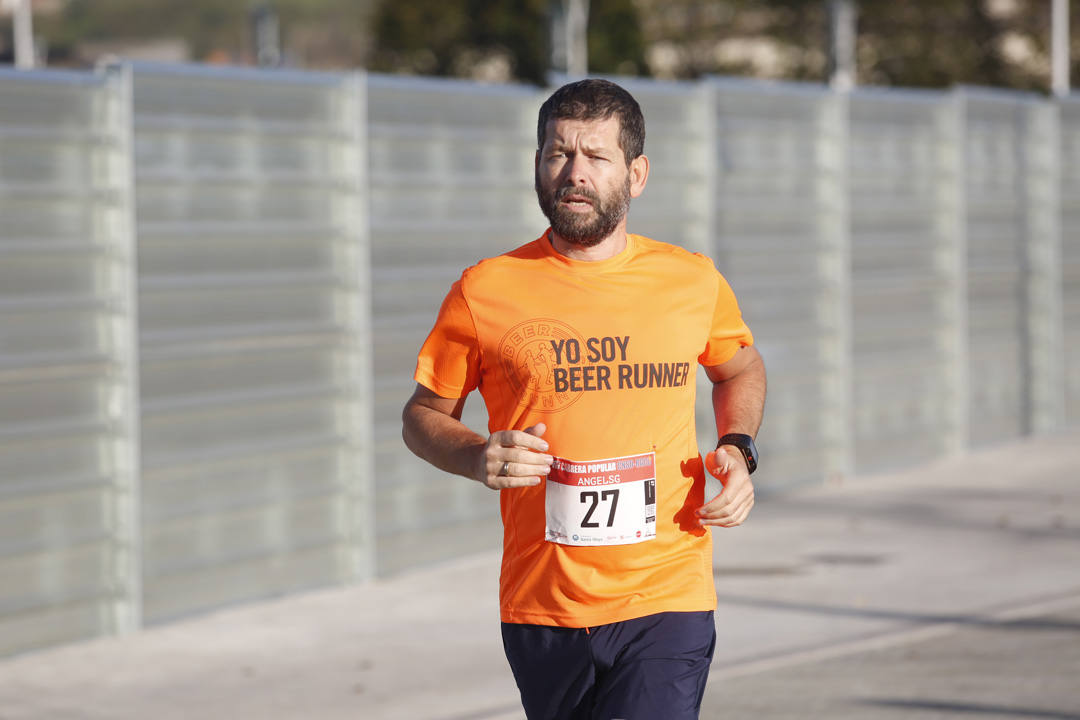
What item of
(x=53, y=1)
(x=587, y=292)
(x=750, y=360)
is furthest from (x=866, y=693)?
(x=53, y=1)

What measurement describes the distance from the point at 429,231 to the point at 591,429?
6.17 meters

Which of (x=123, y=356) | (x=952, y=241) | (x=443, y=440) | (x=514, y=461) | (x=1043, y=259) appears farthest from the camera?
(x=1043, y=259)

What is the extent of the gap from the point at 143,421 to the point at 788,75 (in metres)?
67.7

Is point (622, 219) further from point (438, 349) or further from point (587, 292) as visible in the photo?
point (438, 349)

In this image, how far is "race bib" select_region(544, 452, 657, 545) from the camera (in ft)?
15.1

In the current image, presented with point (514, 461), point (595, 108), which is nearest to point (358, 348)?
point (595, 108)

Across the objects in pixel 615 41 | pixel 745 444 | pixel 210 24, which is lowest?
pixel 745 444

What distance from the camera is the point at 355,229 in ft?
33.6

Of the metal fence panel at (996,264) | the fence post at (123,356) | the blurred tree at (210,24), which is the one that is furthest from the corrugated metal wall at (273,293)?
the blurred tree at (210,24)

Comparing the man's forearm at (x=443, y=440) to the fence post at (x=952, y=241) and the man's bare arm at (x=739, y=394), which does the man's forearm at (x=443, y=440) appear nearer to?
the man's bare arm at (x=739, y=394)

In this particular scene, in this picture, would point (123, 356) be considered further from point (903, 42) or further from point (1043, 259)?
point (903, 42)

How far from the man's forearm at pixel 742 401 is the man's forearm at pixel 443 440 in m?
0.73

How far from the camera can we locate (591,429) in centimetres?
464

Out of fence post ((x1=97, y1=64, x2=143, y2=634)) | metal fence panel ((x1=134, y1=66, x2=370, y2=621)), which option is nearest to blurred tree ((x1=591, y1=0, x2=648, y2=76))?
metal fence panel ((x1=134, y1=66, x2=370, y2=621))
